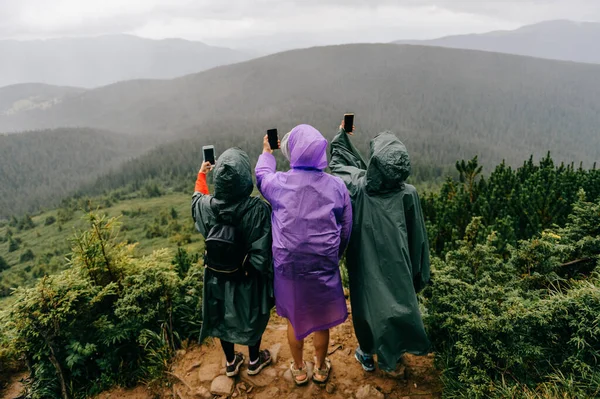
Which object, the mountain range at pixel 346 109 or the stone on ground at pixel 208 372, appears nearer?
the stone on ground at pixel 208 372

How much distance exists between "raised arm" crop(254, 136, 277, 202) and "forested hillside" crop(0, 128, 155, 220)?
5300 centimetres

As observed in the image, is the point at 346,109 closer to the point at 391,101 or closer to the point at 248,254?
the point at 391,101

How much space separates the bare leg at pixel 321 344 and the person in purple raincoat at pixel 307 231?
19cm

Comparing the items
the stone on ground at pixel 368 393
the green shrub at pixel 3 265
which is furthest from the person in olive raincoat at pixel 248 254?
the green shrub at pixel 3 265

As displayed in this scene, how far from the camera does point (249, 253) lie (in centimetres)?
268

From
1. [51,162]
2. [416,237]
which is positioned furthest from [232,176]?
[51,162]

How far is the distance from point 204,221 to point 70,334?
189 centimetres

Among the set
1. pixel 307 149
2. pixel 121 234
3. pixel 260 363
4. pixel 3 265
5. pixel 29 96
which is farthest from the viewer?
pixel 29 96

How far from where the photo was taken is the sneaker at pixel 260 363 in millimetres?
3215

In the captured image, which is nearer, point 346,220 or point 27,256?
point 346,220

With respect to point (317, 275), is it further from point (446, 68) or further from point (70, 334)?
point (446, 68)

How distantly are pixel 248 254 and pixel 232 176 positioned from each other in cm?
65

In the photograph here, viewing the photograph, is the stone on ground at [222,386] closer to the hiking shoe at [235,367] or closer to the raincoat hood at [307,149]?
the hiking shoe at [235,367]

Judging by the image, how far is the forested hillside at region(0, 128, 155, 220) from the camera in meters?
50.7
